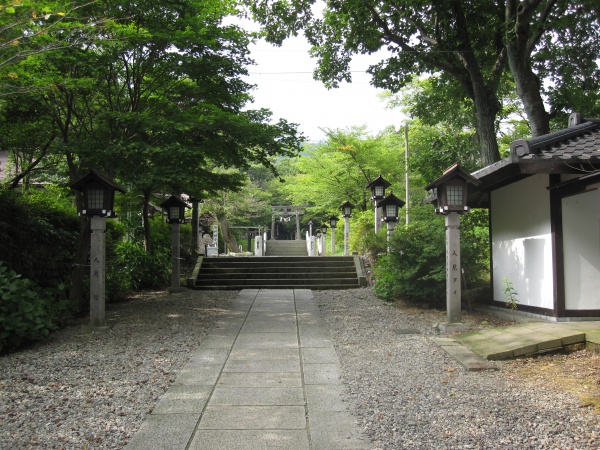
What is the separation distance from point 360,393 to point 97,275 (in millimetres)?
4995

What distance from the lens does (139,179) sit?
8320 millimetres

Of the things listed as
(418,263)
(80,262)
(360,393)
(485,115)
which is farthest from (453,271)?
(80,262)

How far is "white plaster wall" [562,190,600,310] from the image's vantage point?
6922 millimetres

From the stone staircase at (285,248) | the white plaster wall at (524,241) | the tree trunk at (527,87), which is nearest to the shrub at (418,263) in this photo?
the white plaster wall at (524,241)

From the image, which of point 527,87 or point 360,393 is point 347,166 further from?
point 360,393

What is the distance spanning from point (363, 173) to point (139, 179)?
596 inches

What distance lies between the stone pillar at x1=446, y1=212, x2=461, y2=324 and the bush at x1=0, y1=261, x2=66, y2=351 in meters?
5.94

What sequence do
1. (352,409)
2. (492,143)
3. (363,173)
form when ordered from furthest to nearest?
(363,173), (492,143), (352,409)

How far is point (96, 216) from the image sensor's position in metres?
7.57

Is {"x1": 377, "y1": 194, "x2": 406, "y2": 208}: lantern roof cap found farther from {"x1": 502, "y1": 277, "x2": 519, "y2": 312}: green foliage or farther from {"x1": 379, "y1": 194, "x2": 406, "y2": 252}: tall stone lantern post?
{"x1": 502, "y1": 277, "x2": 519, "y2": 312}: green foliage

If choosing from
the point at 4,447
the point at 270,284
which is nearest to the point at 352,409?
the point at 4,447

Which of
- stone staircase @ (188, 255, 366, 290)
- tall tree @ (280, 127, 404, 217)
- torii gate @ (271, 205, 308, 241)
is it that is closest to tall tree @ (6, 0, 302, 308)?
stone staircase @ (188, 255, 366, 290)

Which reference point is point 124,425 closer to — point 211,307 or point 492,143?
point 211,307

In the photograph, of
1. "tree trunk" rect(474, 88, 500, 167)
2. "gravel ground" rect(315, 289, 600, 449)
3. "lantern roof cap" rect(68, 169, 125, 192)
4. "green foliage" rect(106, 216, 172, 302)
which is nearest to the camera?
"gravel ground" rect(315, 289, 600, 449)
